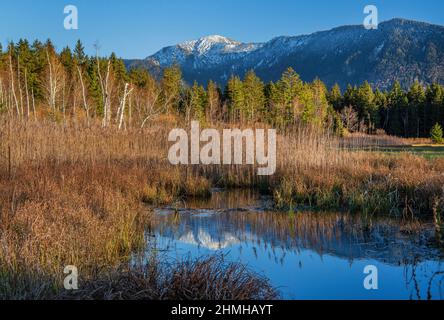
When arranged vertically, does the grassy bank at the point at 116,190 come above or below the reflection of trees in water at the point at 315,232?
above

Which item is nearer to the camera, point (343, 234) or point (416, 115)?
point (343, 234)

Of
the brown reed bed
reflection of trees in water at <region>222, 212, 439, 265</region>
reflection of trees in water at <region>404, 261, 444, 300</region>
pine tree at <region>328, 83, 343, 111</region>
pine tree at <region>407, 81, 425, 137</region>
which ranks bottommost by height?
reflection of trees in water at <region>404, 261, 444, 300</region>

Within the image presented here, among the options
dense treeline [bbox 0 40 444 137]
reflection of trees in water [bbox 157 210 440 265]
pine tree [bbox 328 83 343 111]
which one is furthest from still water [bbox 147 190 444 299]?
pine tree [bbox 328 83 343 111]

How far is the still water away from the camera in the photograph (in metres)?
4.91

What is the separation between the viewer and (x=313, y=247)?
6.40 meters

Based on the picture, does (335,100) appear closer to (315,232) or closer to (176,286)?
(315,232)

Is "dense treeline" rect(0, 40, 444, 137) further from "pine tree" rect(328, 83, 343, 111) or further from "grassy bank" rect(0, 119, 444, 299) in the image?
"grassy bank" rect(0, 119, 444, 299)

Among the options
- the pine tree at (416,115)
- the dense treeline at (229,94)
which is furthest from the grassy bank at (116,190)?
the pine tree at (416,115)

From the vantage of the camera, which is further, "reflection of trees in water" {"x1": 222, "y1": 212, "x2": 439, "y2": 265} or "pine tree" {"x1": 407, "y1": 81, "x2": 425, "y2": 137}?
"pine tree" {"x1": 407, "y1": 81, "x2": 425, "y2": 137}

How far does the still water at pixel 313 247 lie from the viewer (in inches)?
193

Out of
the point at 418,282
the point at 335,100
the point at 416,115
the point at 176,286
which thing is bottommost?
the point at 418,282

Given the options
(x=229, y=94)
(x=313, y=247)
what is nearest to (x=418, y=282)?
(x=313, y=247)

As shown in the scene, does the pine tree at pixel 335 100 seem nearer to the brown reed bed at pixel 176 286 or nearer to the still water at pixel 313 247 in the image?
the still water at pixel 313 247
